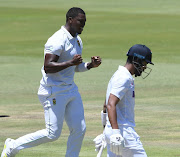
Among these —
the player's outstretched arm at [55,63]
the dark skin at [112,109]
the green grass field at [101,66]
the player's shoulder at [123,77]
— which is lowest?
the green grass field at [101,66]

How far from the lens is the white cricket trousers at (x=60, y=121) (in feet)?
29.3

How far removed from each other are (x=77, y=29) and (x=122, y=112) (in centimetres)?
194

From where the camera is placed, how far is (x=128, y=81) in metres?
7.47

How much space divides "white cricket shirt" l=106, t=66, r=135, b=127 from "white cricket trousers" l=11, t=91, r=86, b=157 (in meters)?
1.56

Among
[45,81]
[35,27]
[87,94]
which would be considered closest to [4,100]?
[87,94]

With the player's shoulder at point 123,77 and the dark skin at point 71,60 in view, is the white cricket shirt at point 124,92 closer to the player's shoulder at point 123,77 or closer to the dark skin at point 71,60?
the player's shoulder at point 123,77

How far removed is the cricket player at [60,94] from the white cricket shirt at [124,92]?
147 centimetres

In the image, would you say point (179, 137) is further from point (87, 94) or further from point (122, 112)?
point (87, 94)

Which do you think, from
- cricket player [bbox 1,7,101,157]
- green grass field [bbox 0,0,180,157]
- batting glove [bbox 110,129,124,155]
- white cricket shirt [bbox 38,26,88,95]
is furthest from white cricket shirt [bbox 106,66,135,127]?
green grass field [bbox 0,0,180,157]

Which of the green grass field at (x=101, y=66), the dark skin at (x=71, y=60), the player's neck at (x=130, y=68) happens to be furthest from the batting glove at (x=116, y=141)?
the green grass field at (x=101, y=66)

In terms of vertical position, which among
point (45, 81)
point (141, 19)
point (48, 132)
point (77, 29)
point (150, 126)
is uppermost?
point (77, 29)

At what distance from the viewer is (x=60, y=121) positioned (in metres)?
8.97

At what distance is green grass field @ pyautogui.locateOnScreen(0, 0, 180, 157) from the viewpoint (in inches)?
493

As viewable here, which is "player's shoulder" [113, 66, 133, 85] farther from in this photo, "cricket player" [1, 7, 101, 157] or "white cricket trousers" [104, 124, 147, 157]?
"cricket player" [1, 7, 101, 157]
